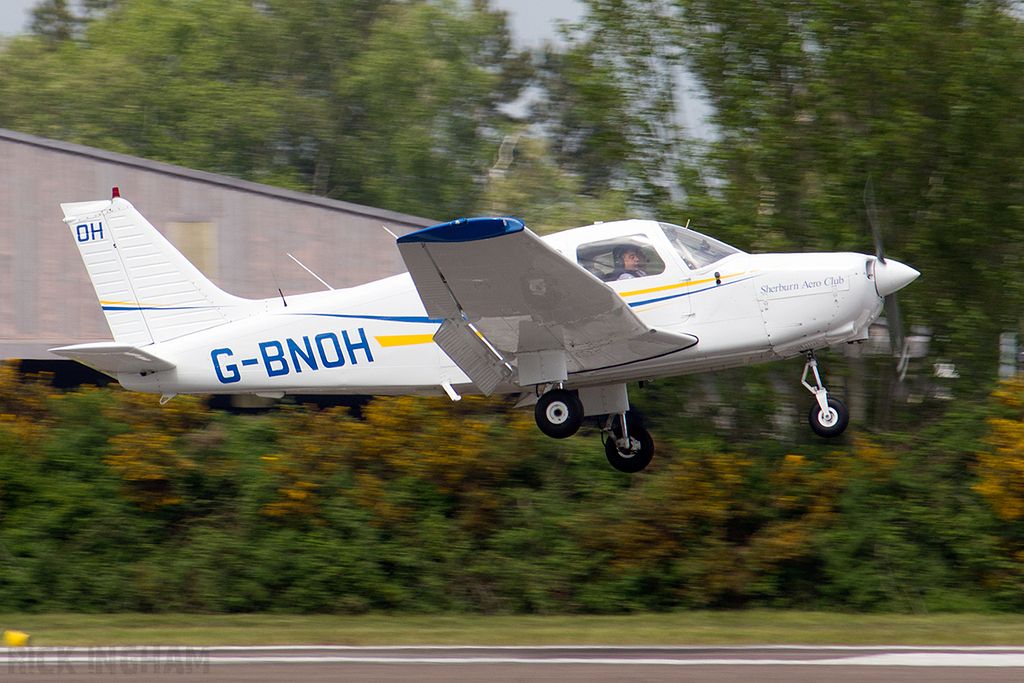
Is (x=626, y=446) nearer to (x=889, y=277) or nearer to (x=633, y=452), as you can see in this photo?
(x=633, y=452)

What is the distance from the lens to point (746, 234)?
14570 mm

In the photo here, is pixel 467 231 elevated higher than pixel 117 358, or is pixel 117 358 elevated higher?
pixel 467 231

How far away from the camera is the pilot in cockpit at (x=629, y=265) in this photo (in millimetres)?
10016

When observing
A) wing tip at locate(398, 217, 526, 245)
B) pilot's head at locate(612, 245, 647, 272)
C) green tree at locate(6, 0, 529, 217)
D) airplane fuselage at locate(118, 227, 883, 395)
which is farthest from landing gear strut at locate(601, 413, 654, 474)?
green tree at locate(6, 0, 529, 217)

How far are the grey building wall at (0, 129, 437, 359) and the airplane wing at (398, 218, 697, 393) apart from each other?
5.94 m

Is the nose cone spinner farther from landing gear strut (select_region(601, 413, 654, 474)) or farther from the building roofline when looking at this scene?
the building roofline

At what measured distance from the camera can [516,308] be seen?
31.0 feet

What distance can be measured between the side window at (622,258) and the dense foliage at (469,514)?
5239 millimetres

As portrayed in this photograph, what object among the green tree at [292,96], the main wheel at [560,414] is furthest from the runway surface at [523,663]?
the green tree at [292,96]

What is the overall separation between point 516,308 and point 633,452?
291 cm

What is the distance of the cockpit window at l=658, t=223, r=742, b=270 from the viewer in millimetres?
10031

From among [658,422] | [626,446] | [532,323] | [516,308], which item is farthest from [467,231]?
[658,422]

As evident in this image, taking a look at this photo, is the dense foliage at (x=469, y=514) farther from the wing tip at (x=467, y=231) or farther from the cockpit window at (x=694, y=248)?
the wing tip at (x=467, y=231)

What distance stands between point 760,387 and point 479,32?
19.0 meters
